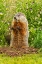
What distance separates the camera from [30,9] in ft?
46.5

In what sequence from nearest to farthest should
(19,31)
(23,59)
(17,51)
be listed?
(23,59) → (17,51) → (19,31)

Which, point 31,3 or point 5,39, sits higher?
point 31,3

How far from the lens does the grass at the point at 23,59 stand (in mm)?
7832

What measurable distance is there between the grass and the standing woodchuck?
1.34 meters

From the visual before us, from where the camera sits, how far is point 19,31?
9.87m

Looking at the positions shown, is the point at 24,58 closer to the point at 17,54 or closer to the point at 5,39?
the point at 17,54

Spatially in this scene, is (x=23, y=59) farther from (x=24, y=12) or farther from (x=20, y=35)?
(x=24, y=12)

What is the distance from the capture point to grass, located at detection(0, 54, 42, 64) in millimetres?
7832

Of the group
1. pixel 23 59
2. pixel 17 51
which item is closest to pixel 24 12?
pixel 17 51

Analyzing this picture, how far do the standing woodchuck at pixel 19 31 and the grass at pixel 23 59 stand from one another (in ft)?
4.40

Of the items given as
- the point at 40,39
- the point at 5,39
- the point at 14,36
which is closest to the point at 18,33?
the point at 14,36

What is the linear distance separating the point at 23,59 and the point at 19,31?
1.83m

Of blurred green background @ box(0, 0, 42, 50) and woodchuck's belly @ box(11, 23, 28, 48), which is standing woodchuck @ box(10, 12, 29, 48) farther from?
blurred green background @ box(0, 0, 42, 50)

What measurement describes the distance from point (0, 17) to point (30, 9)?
1453mm
